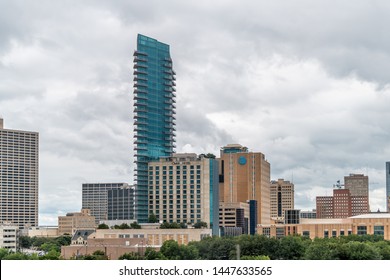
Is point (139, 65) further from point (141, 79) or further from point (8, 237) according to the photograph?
point (8, 237)

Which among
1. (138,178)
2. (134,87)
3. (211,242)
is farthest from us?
(134,87)

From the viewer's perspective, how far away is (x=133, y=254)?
92938mm

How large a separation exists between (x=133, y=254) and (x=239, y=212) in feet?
350

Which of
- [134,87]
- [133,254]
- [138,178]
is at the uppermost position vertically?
[134,87]

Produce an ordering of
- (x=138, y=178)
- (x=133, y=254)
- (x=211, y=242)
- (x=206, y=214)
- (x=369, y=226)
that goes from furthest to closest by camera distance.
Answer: (x=138, y=178) < (x=206, y=214) < (x=369, y=226) < (x=211, y=242) < (x=133, y=254)

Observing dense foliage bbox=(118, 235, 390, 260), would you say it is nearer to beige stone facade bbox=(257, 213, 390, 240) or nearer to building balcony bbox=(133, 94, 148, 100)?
beige stone facade bbox=(257, 213, 390, 240)

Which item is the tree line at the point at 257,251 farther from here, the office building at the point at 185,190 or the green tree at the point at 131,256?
the office building at the point at 185,190

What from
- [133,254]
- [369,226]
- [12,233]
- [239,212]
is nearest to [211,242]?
[133,254]

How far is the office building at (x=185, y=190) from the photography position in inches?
6905

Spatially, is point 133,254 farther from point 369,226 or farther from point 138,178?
point 138,178

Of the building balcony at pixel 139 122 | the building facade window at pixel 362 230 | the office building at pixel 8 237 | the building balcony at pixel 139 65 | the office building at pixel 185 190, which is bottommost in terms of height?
the office building at pixel 8 237

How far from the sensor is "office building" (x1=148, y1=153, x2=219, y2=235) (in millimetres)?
175375

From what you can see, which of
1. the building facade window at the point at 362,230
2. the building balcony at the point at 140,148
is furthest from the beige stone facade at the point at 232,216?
the building facade window at the point at 362,230

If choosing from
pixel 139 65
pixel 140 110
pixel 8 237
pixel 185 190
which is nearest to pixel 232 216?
pixel 185 190
